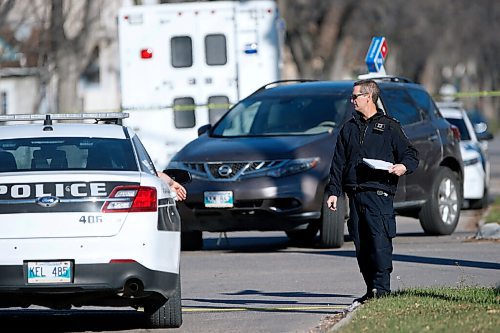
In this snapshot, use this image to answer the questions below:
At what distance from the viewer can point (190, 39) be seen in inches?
900

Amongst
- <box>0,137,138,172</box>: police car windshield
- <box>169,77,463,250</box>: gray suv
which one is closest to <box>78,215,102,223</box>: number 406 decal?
<box>0,137,138,172</box>: police car windshield

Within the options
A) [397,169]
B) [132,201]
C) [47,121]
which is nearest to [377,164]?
[397,169]

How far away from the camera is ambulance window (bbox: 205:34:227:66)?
896 inches

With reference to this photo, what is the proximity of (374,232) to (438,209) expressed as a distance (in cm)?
654

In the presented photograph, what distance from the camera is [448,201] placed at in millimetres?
16344

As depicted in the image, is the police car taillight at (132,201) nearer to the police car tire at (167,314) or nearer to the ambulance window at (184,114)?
the police car tire at (167,314)

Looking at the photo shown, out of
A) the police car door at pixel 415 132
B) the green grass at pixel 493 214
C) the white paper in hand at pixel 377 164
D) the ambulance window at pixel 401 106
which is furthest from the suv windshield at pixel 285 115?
the white paper in hand at pixel 377 164

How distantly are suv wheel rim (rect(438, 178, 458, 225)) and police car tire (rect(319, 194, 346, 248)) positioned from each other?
6.57ft

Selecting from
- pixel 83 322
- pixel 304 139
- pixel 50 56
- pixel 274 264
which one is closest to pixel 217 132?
pixel 304 139

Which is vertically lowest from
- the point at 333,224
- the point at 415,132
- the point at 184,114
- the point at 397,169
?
the point at 333,224

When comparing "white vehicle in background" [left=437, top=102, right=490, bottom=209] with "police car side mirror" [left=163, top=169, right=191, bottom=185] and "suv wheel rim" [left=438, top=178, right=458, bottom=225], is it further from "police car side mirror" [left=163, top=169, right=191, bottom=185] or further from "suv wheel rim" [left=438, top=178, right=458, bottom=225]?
"police car side mirror" [left=163, top=169, right=191, bottom=185]

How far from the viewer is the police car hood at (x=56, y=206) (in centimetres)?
866

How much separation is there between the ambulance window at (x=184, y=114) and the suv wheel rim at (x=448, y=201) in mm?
7394

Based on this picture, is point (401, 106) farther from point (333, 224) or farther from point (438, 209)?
point (333, 224)
